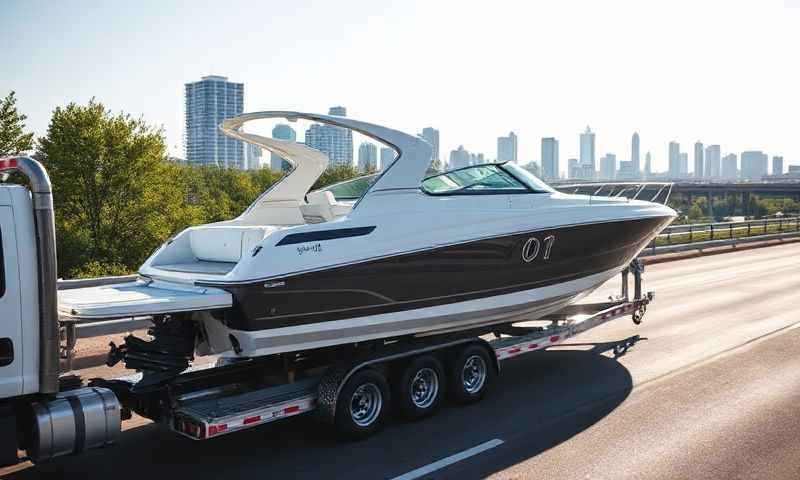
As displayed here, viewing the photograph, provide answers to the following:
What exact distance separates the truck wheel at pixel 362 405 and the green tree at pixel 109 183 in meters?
25.0

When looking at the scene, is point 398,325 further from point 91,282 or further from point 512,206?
point 91,282

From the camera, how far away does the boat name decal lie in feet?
22.2

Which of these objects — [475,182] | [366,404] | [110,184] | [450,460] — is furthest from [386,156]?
[110,184]

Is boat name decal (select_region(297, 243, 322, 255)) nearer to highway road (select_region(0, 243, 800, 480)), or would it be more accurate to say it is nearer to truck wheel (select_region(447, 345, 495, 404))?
highway road (select_region(0, 243, 800, 480))

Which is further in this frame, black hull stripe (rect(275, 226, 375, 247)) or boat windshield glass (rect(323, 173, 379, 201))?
boat windshield glass (rect(323, 173, 379, 201))

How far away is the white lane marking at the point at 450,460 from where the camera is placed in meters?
6.09

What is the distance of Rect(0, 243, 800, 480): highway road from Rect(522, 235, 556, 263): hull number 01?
157 centimetres

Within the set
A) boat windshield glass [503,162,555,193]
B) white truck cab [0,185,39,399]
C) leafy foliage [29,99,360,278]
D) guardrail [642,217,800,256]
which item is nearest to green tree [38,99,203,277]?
leafy foliage [29,99,360,278]

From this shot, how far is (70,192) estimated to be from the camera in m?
30.7

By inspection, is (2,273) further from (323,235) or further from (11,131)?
(11,131)

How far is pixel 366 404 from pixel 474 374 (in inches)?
60.4

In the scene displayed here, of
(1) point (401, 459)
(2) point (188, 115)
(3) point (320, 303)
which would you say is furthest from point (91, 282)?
(2) point (188, 115)

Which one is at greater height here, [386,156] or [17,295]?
[386,156]

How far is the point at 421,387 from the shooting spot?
7715 millimetres
